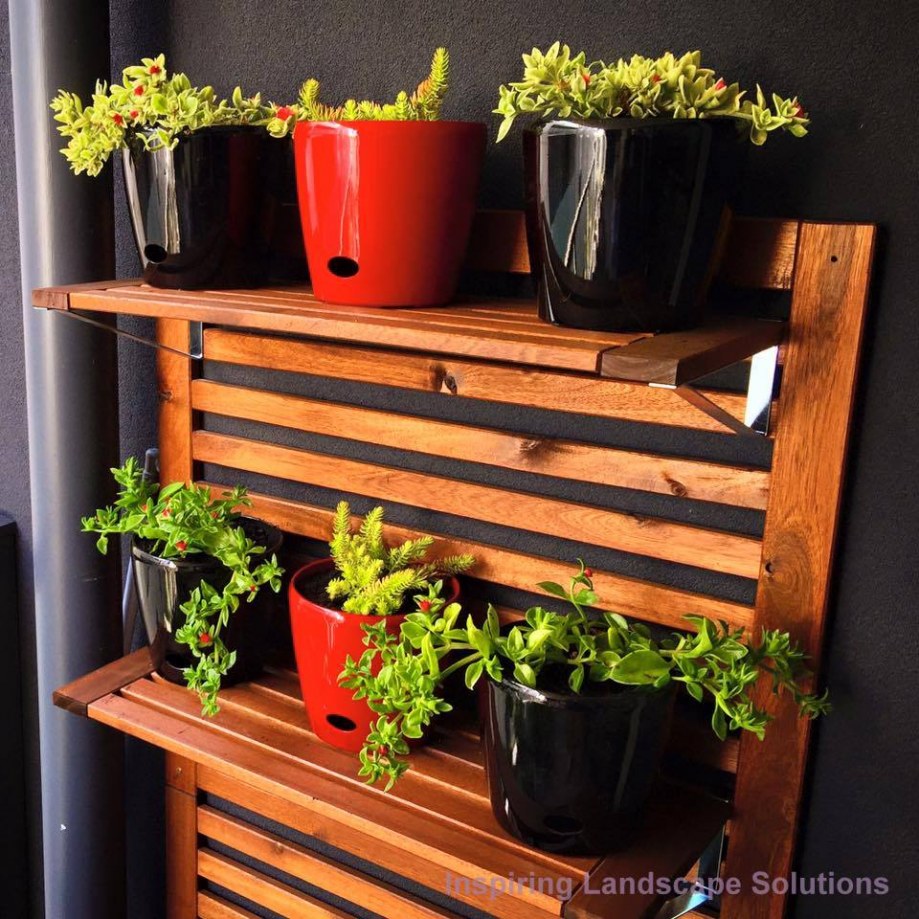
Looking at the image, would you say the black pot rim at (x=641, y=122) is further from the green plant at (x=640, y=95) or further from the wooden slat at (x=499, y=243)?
the wooden slat at (x=499, y=243)

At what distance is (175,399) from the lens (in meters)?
1.44

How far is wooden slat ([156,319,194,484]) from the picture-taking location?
143 cm

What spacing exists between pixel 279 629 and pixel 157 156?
61 centimetres

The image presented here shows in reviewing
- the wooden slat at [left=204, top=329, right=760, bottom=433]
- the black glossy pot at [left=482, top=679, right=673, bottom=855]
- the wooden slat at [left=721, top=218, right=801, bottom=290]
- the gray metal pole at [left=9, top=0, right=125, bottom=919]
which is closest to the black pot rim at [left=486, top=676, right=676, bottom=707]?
the black glossy pot at [left=482, top=679, right=673, bottom=855]

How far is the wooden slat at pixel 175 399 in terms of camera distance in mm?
1426

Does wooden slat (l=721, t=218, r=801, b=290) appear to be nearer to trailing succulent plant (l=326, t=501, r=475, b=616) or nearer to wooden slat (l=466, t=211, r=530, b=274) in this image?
wooden slat (l=466, t=211, r=530, b=274)

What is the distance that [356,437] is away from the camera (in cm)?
130

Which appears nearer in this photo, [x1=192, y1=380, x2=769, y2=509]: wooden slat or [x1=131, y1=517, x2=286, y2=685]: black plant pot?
[x1=192, y1=380, x2=769, y2=509]: wooden slat

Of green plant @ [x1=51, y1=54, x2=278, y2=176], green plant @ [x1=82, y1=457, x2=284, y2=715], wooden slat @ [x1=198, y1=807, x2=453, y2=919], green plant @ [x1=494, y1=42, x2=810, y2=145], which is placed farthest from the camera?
wooden slat @ [x1=198, y1=807, x2=453, y2=919]

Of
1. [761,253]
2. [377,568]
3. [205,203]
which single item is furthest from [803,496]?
[205,203]

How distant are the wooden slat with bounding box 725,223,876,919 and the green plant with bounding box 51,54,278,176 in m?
0.58

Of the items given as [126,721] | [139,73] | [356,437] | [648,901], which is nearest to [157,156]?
[139,73]

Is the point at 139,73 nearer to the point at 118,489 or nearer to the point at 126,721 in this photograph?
the point at 118,489

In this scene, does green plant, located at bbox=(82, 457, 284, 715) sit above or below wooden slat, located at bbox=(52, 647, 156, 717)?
above
